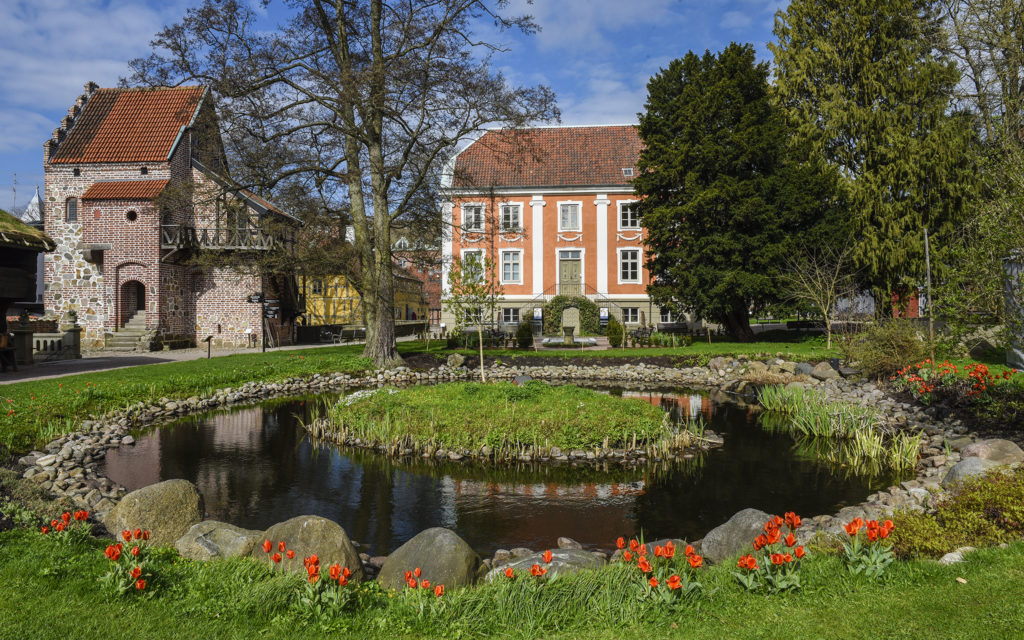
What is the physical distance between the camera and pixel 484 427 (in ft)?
33.2

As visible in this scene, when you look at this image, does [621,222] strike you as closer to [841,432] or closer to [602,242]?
[602,242]

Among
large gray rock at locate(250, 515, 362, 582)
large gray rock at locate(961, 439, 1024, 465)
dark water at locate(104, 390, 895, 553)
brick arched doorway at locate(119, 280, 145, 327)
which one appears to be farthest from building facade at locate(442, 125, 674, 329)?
large gray rock at locate(250, 515, 362, 582)

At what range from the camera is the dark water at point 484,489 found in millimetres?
6934

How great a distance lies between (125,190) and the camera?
84.8 feet

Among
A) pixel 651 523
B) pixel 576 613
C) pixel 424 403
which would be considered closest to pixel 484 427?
pixel 424 403

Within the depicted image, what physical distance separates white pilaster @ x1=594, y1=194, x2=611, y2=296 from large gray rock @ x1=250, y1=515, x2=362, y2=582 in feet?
95.4

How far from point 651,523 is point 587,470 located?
7.71 ft

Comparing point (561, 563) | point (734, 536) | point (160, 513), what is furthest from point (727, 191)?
point (160, 513)

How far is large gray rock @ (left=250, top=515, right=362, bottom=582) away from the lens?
4785mm

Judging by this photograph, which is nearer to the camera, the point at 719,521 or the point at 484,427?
the point at 719,521

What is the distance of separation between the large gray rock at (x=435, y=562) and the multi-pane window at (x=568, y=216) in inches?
1167

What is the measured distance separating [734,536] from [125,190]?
28713mm

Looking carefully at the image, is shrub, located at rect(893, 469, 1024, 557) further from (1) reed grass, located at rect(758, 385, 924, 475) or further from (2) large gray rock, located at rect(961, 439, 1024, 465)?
(1) reed grass, located at rect(758, 385, 924, 475)

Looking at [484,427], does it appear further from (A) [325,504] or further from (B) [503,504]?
(A) [325,504]
